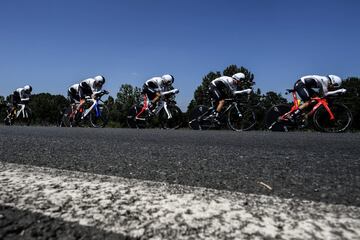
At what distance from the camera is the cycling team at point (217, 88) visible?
304 inches

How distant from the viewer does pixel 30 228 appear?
0.59 meters

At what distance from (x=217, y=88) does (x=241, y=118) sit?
1.29 meters

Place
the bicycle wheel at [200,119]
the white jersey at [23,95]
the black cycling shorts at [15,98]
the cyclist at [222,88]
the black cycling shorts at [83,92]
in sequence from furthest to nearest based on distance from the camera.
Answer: the black cycling shorts at [15,98], the white jersey at [23,95], the black cycling shorts at [83,92], the bicycle wheel at [200,119], the cyclist at [222,88]

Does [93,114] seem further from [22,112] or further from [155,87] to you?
[22,112]

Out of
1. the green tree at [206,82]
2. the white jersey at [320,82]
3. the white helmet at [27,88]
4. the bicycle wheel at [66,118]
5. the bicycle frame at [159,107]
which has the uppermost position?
the green tree at [206,82]

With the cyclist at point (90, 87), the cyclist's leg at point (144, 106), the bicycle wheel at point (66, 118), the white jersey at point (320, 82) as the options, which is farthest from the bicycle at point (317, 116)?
the bicycle wheel at point (66, 118)

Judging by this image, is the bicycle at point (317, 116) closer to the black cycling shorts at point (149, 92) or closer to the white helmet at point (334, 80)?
the white helmet at point (334, 80)

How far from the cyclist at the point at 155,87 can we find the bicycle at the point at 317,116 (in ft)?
13.0

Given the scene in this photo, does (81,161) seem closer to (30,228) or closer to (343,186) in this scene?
(30,228)

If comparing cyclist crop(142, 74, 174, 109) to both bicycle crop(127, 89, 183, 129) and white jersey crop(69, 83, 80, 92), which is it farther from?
white jersey crop(69, 83, 80, 92)

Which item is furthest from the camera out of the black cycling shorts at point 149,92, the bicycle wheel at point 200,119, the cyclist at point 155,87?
the black cycling shorts at point 149,92

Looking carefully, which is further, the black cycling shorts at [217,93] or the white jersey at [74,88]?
the white jersey at [74,88]

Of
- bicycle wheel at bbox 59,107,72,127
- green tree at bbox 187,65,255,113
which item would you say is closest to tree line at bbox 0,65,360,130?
green tree at bbox 187,65,255,113

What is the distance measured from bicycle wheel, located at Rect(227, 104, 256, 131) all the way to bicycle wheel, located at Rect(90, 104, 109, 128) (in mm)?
5187
